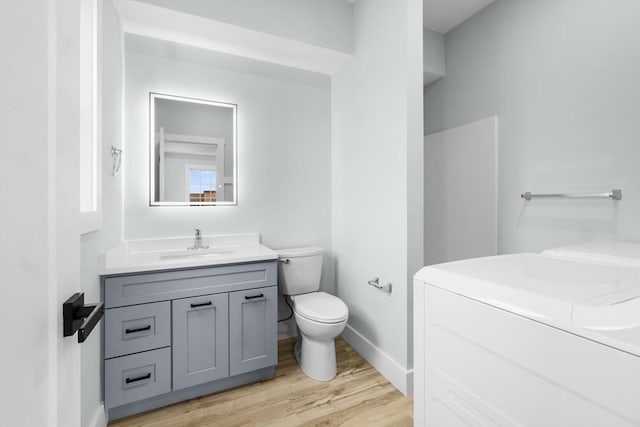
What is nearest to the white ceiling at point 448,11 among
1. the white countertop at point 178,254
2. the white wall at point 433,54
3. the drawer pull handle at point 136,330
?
the white wall at point 433,54

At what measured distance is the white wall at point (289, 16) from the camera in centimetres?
184

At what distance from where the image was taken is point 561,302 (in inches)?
24.4

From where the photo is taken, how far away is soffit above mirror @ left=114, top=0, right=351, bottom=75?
1.80 m

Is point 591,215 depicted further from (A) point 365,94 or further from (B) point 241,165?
(B) point 241,165

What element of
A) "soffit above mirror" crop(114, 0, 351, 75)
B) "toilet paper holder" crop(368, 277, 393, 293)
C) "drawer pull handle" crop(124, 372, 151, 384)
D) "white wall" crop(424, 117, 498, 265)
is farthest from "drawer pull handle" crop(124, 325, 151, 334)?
"white wall" crop(424, 117, 498, 265)

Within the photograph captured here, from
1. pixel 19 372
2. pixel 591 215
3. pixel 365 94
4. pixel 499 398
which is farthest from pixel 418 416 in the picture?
pixel 365 94

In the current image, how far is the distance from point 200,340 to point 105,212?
36.3 inches

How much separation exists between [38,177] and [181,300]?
4.68 feet

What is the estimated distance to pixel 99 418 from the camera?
1423mm

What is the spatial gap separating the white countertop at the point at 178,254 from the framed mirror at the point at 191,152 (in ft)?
0.97

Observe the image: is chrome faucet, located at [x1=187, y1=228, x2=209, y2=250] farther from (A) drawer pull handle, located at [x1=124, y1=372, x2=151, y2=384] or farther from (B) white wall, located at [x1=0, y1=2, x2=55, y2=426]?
(B) white wall, located at [x1=0, y1=2, x2=55, y2=426]

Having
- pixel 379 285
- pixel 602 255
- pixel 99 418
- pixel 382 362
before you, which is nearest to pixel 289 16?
pixel 379 285

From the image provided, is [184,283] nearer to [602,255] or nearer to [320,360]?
[320,360]

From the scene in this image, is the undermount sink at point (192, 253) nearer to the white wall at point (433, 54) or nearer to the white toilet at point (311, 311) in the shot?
the white toilet at point (311, 311)
